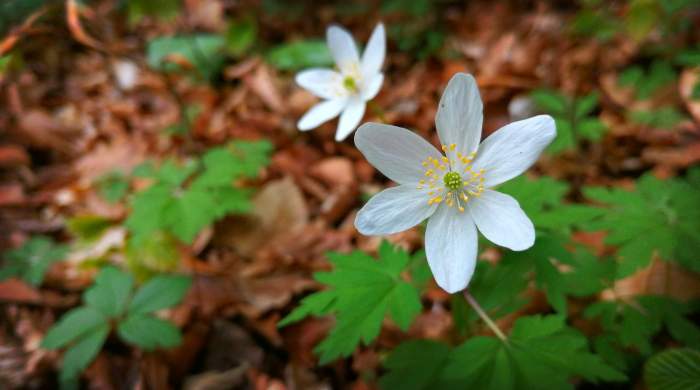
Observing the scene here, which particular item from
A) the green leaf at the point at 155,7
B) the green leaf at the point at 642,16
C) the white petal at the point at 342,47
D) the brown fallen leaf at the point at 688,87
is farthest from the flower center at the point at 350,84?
the green leaf at the point at 155,7

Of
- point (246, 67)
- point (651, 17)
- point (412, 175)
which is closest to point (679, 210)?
point (412, 175)

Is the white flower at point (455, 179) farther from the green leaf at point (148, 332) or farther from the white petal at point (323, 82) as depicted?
the green leaf at point (148, 332)

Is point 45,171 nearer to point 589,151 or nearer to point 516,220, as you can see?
point 516,220

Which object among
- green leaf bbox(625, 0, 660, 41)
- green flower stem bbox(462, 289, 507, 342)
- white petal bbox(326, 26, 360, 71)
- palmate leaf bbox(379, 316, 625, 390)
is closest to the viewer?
palmate leaf bbox(379, 316, 625, 390)

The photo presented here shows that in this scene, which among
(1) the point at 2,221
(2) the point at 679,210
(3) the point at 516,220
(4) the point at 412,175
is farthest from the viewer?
(1) the point at 2,221

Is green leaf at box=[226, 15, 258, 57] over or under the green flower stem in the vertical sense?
over

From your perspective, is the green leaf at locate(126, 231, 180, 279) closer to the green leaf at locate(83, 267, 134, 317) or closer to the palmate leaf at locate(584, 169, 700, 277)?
the green leaf at locate(83, 267, 134, 317)

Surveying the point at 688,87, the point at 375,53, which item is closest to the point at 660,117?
the point at 688,87

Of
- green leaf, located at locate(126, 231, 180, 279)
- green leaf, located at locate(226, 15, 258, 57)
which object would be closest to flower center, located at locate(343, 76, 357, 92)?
green leaf, located at locate(126, 231, 180, 279)
